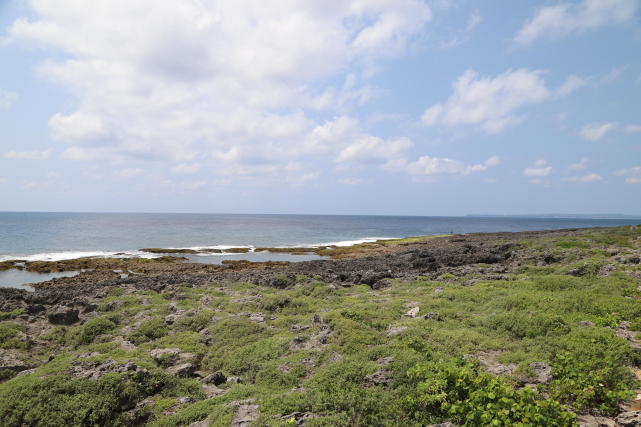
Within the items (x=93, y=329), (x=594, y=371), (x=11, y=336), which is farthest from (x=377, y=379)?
(x=11, y=336)

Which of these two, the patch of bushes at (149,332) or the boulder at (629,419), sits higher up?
the boulder at (629,419)

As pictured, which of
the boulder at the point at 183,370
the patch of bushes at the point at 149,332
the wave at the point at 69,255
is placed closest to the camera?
the boulder at the point at 183,370

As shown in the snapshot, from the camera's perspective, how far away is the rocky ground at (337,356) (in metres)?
7.00

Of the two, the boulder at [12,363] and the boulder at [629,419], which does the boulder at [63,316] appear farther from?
the boulder at [629,419]

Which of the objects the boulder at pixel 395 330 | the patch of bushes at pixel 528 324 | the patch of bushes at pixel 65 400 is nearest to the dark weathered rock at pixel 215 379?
the patch of bushes at pixel 65 400

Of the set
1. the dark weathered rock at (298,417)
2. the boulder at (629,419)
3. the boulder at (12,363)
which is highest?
the boulder at (629,419)

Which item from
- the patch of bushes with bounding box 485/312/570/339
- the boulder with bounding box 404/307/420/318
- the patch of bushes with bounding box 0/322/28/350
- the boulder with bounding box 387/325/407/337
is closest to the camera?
the patch of bushes with bounding box 485/312/570/339

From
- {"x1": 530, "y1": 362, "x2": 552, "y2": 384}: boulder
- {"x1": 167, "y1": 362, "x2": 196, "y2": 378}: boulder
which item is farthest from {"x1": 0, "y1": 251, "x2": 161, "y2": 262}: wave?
{"x1": 530, "y1": 362, "x2": 552, "y2": 384}: boulder

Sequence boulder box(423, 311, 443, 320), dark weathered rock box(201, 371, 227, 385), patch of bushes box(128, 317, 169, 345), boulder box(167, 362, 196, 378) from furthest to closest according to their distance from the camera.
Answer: patch of bushes box(128, 317, 169, 345), boulder box(423, 311, 443, 320), boulder box(167, 362, 196, 378), dark weathered rock box(201, 371, 227, 385)

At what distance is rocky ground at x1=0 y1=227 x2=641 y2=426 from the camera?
7000mm

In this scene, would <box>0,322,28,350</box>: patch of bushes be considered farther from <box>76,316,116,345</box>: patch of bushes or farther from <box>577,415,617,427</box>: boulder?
<box>577,415,617,427</box>: boulder

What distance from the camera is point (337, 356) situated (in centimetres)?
1013

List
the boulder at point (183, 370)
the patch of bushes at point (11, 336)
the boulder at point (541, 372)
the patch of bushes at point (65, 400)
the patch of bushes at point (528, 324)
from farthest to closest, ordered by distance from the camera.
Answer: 1. the patch of bushes at point (11, 336)
2. the patch of bushes at point (528, 324)
3. the boulder at point (183, 370)
4. the boulder at point (541, 372)
5. the patch of bushes at point (65, 400)

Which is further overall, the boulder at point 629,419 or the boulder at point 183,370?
the boulder at point 183,370
